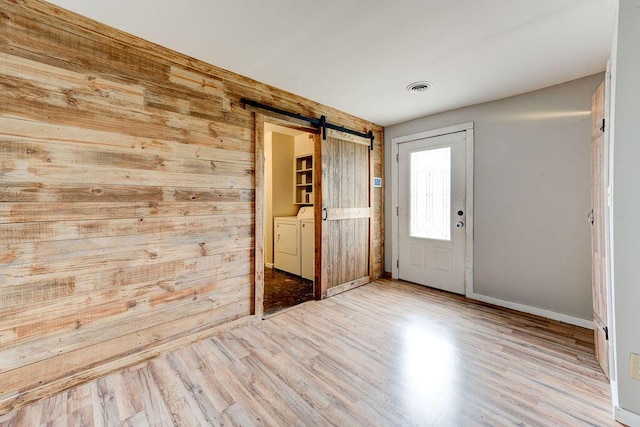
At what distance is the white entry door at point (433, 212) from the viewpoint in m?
3.46

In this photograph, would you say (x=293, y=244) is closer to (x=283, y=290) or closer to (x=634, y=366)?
(x=283, y=290)

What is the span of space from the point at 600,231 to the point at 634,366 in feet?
2.83

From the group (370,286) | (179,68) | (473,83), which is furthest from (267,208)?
(473,83)

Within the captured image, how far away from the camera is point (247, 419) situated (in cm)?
149

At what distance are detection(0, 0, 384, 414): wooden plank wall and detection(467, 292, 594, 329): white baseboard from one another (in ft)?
9.59

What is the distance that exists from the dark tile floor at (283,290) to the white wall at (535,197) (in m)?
2.23

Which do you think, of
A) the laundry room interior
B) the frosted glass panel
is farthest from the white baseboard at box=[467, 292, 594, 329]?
→ the laundry room interior

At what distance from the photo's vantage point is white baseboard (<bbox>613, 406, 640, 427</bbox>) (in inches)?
55.9

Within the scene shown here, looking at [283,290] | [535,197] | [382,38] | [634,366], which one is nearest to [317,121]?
[382,38]

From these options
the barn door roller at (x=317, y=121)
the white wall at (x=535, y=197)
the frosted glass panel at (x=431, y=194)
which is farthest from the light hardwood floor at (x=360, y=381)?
the barn door roller at (x=317, y=121)

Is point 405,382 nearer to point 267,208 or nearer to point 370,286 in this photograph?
point 370,286

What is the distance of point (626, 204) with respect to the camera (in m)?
1.45

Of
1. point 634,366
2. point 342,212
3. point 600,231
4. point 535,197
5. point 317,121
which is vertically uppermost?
point 317,121

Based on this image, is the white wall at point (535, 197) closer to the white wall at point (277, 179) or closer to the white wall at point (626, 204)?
the white wall at point (626, 204)
